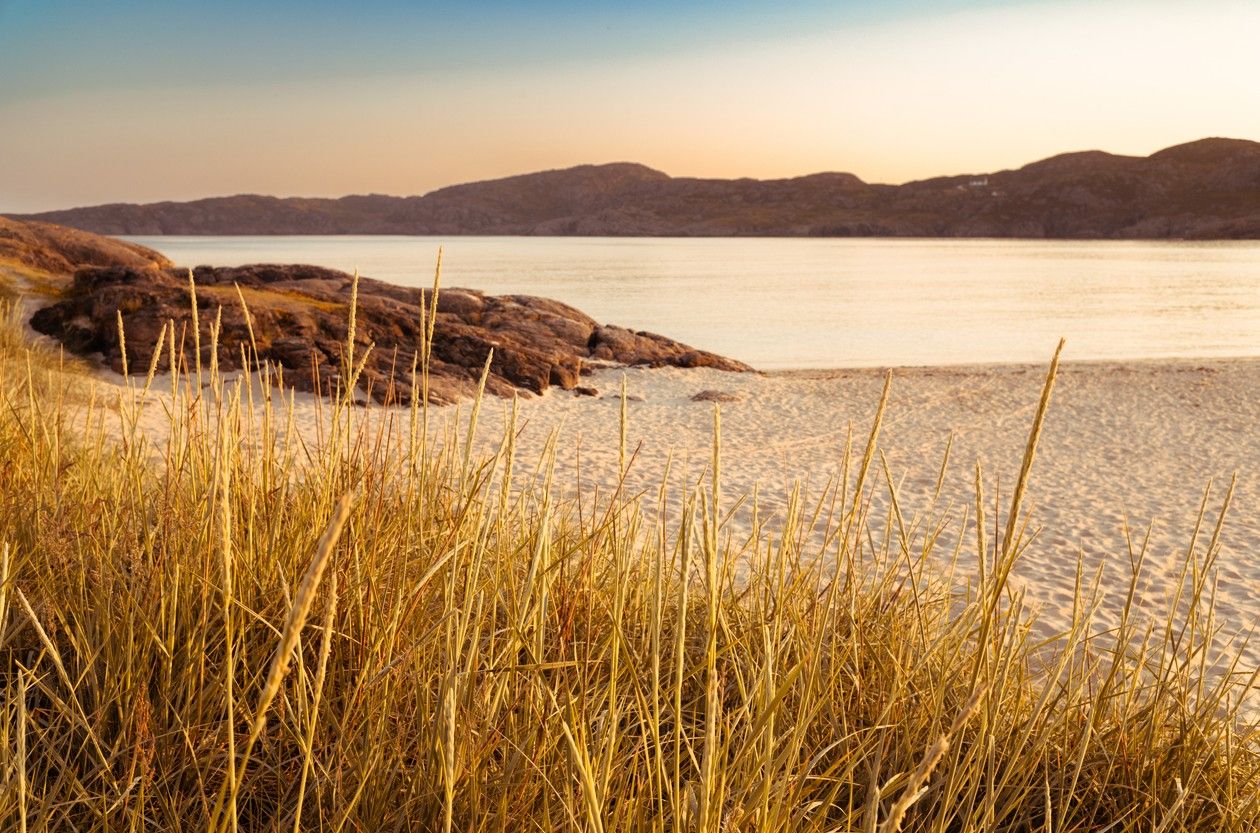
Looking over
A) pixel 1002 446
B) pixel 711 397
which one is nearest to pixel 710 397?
pixel 711 397

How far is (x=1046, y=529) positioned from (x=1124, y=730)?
5974 millimetres

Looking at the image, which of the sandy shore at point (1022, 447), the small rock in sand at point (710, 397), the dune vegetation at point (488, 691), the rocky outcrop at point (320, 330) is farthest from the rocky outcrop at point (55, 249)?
the dune vegetation at point (488, 691)

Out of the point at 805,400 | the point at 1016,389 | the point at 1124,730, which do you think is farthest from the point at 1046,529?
the point at 1016,389

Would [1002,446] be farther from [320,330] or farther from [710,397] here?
[320,330]

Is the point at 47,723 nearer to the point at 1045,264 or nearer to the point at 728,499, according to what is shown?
the point at 728,499

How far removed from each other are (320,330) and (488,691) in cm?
1286

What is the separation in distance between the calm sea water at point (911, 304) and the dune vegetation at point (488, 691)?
20021 mm

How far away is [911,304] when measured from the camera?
43250 millimetres

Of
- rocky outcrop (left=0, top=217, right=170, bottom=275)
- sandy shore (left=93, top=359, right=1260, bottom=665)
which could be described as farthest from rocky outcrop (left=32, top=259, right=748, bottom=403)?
rocky outcrop (left=0, top=217, right=170, bottom=275)

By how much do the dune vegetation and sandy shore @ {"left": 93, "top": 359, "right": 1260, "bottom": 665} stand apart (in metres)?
1.73

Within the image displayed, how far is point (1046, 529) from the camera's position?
7.95 meters

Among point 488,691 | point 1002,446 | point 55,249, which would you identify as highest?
point 55,249

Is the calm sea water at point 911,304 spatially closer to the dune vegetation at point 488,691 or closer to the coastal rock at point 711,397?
the coastal rock at point 711,397

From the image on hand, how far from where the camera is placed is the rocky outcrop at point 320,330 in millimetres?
12742
